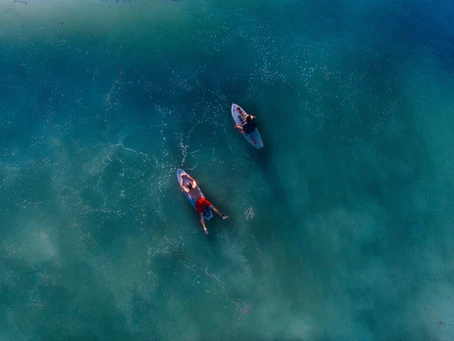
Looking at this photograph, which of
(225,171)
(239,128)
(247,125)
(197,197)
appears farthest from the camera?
(225,171)

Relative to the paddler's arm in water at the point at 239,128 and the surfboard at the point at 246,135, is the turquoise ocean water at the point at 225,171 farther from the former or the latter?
the paddler's arm in water at the point at 239,128

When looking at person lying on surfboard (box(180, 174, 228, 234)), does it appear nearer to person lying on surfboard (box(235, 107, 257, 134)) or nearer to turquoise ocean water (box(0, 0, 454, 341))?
turquoise ocean water (box(0, 0, 454, 341))

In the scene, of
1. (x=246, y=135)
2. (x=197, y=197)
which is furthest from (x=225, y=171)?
(x=246, y=135)

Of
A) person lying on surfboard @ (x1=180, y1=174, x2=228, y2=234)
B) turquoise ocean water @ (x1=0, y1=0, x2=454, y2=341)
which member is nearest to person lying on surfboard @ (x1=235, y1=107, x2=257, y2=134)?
turquoise ocean water @ (x1=0, y1=0, x2=454, y2=341)

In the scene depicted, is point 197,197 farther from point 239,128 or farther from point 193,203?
point 239,128

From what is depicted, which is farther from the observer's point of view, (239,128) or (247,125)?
(239,128)

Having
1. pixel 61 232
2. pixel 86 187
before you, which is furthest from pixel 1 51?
pixel 61 232

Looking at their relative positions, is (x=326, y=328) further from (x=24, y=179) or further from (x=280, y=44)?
(x=24, y=179)

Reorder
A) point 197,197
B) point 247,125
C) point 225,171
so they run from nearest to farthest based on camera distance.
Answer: point 197,197
point 247,125
point 225,171
